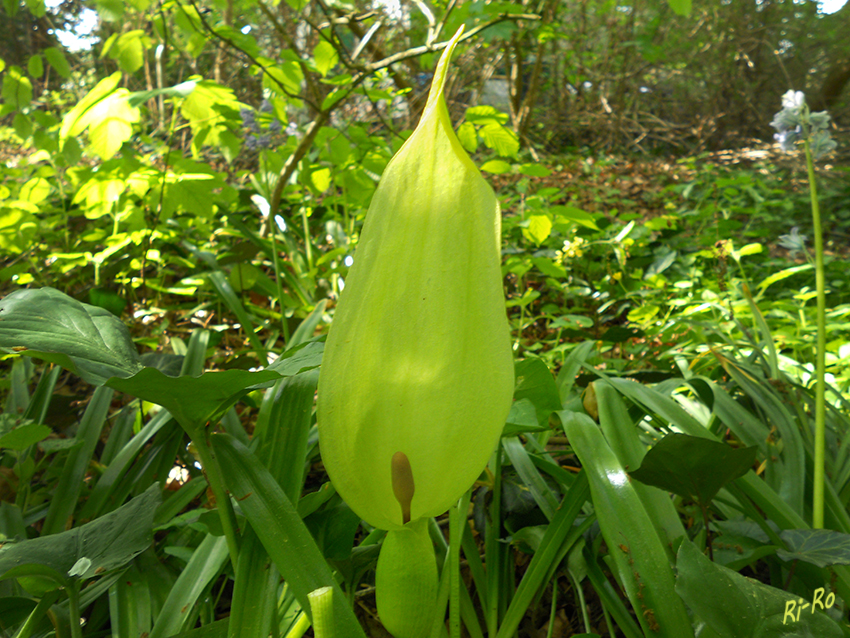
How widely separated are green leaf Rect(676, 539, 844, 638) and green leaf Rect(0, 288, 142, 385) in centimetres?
45

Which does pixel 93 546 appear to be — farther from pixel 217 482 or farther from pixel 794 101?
pixel 794 101

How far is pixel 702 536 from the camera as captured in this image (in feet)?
2.16

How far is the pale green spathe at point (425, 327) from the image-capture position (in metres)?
0.34

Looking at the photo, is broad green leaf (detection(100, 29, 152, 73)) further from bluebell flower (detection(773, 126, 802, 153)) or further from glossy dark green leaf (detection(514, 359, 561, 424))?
bluebell flower (detection(773, 126, 802, 153))

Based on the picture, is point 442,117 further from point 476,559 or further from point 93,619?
point 93,619

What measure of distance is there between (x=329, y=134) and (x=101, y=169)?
1.89ft

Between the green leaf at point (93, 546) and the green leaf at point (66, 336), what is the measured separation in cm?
13

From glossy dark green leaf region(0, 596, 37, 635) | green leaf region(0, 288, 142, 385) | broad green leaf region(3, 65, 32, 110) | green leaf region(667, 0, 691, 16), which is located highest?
broad green leaf region(3, 65, 32, 110)

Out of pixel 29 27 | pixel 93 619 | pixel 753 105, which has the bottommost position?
pixel 93 619

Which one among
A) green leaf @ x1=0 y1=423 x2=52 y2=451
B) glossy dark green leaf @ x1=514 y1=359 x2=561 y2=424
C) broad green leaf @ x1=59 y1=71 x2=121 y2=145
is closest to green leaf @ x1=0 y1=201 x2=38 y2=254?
broad green leaf @ x1=59 y1=71 x2=121 y2=145

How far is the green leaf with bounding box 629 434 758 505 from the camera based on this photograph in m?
0.44

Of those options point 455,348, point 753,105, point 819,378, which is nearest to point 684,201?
point 753,105

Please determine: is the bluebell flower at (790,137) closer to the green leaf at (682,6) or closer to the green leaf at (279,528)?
the green leaf at (682,6)

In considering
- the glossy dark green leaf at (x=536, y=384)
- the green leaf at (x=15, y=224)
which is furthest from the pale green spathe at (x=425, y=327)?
the green leaf at (x=15, y=224)
